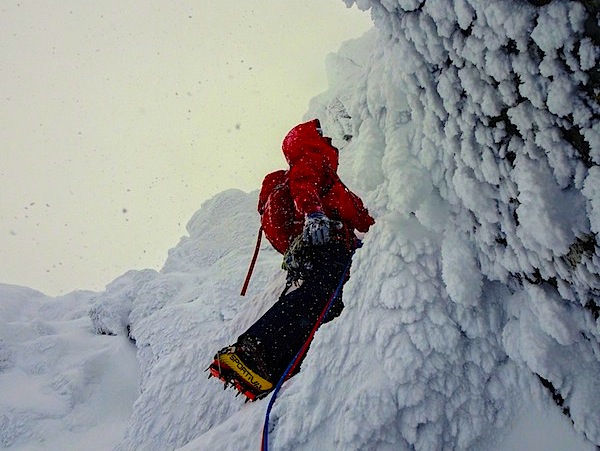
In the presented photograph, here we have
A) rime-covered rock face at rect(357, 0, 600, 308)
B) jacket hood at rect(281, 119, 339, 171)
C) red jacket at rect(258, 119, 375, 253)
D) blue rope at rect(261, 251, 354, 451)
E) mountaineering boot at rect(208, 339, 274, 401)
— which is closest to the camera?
rime-covered rock face at rect(357, 0, 600, 308)

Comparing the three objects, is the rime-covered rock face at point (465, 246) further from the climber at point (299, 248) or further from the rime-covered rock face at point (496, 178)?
the climber at point (299, 248)

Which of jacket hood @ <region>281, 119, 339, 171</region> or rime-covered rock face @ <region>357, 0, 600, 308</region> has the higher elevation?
jacket hood @ <region>281, 119, 339, 171</region>

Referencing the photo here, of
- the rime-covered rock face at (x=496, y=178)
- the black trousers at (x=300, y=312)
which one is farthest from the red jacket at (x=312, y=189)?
the rime-covered rock face at (x=496, y=178)

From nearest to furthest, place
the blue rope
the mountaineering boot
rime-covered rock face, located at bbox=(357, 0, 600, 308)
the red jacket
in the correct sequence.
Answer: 1. rime-covered rock face, located at bbox=(357, 0, 600, 308)
2. the blue rope
3. the mountaineering boot
4. the red jacket

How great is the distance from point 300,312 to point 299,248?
0.40 meters

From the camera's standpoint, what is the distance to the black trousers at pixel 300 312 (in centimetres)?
225

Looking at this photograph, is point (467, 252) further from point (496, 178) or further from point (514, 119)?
point (514, 119)

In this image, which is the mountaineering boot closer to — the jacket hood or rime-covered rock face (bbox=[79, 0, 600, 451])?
rime-covered rock face (bbox=[79, 0, 600, 451])

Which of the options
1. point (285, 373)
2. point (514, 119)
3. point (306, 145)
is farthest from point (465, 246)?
point (306, 145)

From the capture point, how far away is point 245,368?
2260 millimetres

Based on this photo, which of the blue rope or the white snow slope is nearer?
the white snow slope

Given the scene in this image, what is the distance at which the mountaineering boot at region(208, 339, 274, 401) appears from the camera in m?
2.23

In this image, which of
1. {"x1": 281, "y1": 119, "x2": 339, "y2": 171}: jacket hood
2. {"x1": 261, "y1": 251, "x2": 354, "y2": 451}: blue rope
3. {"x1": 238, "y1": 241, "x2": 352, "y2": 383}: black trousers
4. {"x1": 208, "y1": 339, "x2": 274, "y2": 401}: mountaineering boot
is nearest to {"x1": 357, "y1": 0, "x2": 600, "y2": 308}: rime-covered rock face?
{"x1": 261, "y1": 251, "x2": 354, "y2": 451}: blue rope

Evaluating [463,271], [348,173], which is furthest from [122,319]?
[463,271]
